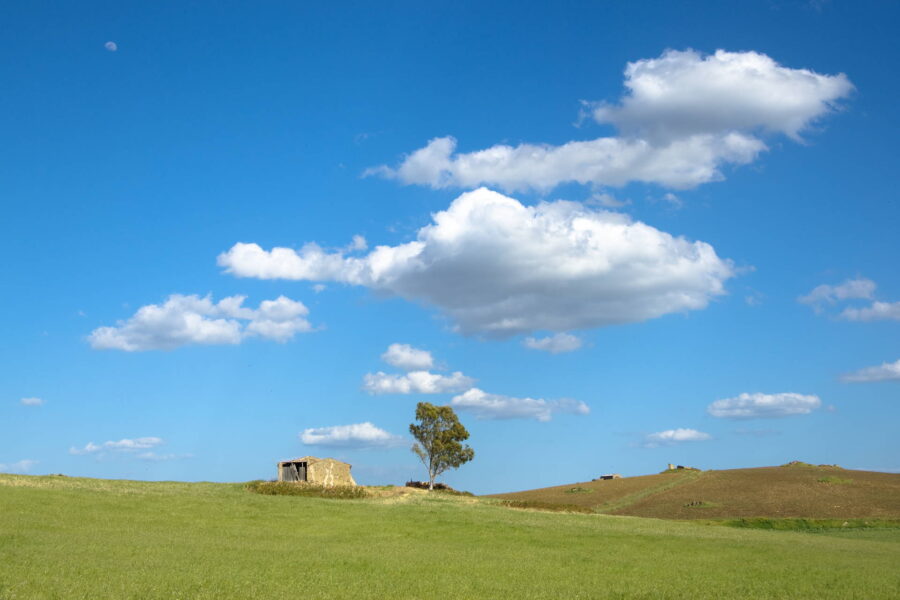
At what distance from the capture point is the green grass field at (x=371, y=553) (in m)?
21.7

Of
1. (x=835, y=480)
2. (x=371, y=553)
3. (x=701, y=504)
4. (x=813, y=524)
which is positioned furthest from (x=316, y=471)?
(x=835, y=480)

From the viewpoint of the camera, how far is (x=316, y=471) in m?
71.0

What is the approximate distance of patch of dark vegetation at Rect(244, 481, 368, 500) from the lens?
59188 mm

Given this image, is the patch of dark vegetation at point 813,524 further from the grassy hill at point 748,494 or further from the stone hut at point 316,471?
the stone hut at point 316,471

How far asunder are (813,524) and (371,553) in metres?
47.1

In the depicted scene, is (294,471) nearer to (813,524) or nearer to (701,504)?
(701,504)

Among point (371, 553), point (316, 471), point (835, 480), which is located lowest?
point (835, 480)

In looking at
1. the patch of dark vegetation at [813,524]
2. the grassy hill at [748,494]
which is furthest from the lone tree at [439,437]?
the patch of dark vegetation at [813,524]

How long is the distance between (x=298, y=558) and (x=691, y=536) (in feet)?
85.2

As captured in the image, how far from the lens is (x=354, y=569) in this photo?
25578 mm

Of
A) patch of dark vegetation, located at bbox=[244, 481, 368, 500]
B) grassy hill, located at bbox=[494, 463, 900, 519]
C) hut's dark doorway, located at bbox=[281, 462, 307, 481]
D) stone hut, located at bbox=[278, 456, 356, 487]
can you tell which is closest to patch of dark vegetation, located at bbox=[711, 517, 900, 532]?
grassy hill, located at bbox=[494, 463, 900, 519]

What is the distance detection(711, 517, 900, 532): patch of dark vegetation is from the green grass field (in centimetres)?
668

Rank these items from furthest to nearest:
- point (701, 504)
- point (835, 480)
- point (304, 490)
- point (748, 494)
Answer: point (835, 480), point (748, 494), point (701, 504), point (304, 490)

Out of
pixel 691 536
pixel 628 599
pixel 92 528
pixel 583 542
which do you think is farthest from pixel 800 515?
pixel 92 528
